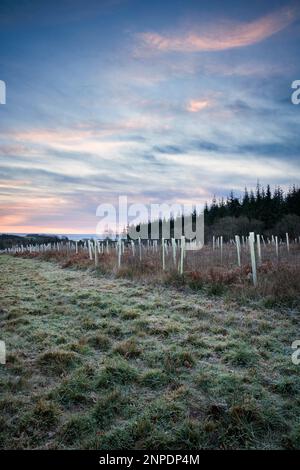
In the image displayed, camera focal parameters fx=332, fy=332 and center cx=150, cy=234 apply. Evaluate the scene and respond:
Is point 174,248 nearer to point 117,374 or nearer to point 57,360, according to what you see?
point 57,360

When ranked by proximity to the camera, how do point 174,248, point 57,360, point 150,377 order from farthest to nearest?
point 174,248
point 57,360
point 150,377

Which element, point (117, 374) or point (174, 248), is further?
point (174, 248)

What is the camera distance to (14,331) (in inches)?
273

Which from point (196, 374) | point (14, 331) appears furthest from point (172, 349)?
point (14, 331)

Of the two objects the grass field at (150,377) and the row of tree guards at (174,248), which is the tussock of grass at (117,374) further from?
the row of tree guards at (174,248)

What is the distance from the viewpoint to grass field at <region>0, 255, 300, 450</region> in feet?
11.4

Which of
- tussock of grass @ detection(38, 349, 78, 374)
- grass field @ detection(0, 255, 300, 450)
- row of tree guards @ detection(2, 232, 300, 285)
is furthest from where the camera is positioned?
row of tree guards @ detection(2, 232, 300, 285)

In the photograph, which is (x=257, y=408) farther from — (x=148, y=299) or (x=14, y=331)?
(x=148, y=299)

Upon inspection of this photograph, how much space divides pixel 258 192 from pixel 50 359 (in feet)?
216

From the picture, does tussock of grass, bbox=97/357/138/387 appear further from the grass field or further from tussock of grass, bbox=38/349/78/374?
tussock of grass, bbox=38/349/78/374

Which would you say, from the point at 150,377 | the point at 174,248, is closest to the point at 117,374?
the point at 150,377

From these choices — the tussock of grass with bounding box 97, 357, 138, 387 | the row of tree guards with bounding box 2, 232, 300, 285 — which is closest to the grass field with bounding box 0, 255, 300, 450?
the tussock of grass with bounding box 97, 357, 138, 387

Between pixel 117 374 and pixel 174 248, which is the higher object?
pixel 174 248

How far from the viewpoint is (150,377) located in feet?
15.6
